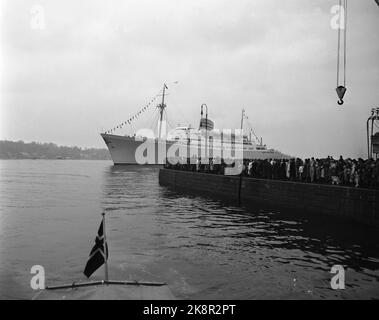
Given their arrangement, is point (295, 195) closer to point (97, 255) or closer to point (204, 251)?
point (204, 251)

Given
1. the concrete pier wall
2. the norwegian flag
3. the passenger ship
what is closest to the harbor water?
the concrete pier wall

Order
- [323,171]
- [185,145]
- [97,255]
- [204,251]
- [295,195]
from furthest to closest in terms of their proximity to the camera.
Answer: [185,145] → [295,195] → [323,171] → [204,251] → [97,255]

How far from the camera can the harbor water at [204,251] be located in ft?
29.1

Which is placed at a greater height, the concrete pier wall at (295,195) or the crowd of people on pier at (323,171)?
the crowd of people on pier at (323,171)

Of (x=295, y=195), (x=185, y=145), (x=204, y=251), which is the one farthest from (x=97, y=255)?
(x=185, y=145)

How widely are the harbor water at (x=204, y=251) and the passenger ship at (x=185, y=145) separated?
60.8 meters

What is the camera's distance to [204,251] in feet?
39.5

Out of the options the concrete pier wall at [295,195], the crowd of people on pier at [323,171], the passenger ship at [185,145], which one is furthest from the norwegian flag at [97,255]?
the passenger ship at [185,145]

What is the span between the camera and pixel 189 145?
8150 centimetres

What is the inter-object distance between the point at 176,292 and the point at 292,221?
10828 mm

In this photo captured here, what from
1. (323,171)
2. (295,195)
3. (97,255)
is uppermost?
(323,171)

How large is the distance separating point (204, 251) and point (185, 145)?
73.0 meters

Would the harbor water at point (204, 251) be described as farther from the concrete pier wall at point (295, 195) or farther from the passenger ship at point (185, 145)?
the passenger ship at point (185, 145)
